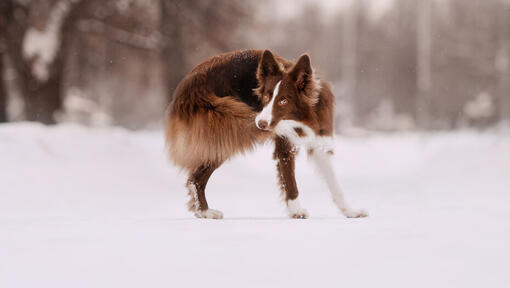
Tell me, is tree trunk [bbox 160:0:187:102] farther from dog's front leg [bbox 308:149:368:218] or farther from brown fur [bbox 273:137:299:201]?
brown fur [bbox 273:137:299:201]

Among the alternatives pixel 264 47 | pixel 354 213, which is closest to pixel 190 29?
pixel 264 47

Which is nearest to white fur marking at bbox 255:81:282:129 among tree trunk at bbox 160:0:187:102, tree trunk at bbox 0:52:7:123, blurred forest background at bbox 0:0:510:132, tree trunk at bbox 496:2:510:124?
blurred forest background at bbox 0:0:510:132

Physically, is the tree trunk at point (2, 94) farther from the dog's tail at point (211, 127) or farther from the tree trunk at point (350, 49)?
the tree trunk at point (350, 49)

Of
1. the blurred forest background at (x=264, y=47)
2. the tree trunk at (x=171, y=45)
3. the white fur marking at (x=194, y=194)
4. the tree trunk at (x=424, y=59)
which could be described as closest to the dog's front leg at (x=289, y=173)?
the white fur marking at (x=194, y=194)

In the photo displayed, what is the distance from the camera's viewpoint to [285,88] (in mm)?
4809

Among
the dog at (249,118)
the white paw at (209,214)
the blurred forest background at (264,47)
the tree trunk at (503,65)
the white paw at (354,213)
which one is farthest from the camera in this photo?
the tree trunk at (503,65)

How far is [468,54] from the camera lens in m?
32.1

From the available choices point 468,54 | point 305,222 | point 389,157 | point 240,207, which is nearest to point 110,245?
point 305,222

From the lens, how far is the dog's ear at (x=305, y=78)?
477 centimetres

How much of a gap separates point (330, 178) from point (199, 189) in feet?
4.36

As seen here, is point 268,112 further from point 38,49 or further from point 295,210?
point 38,49

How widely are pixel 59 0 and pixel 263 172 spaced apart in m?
6.68

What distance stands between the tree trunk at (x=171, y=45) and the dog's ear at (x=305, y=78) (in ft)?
33.7

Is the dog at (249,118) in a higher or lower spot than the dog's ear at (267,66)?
lower
